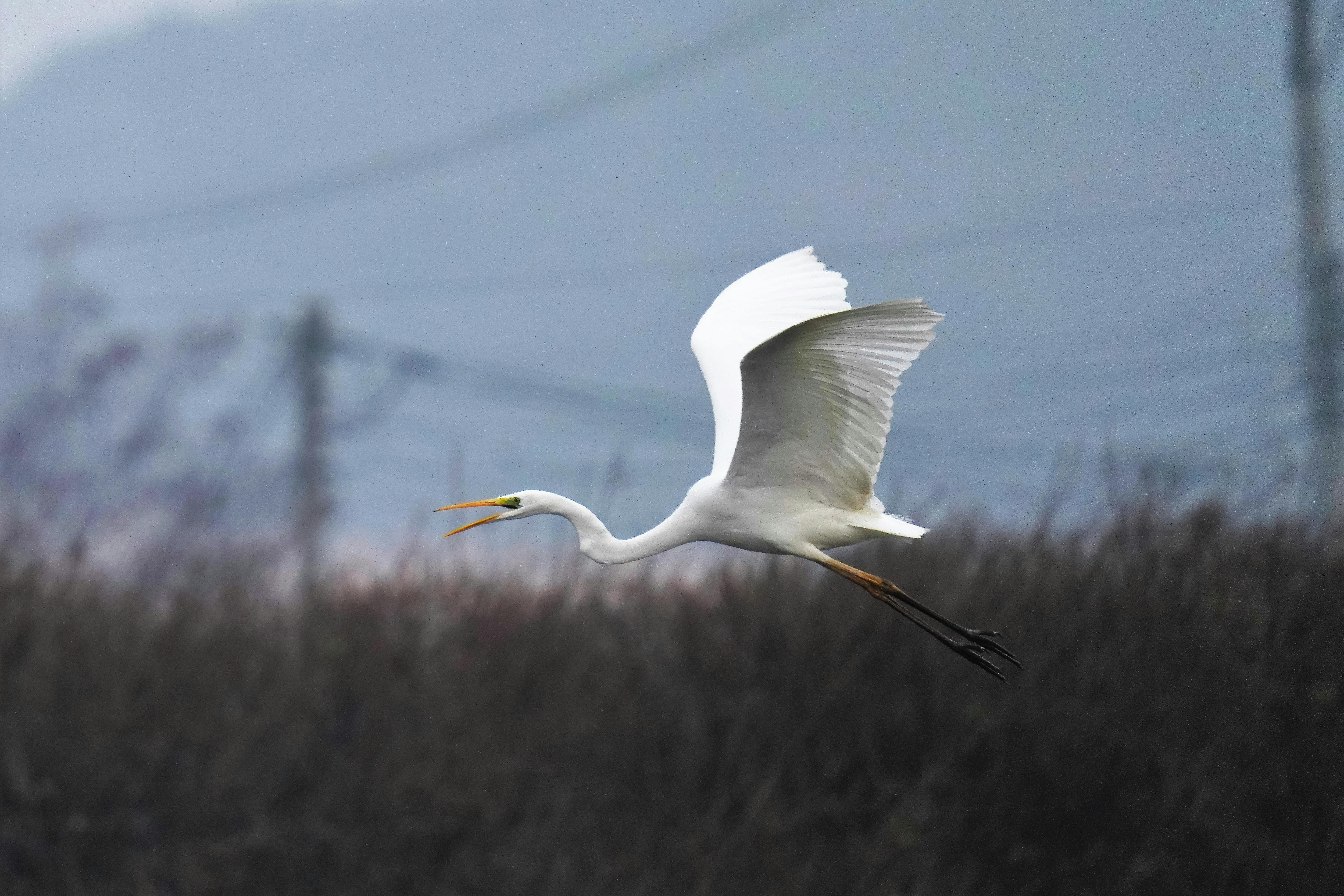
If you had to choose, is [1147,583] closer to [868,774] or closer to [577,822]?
[868,774]

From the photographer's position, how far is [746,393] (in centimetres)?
149

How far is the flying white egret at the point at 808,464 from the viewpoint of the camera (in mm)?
1419

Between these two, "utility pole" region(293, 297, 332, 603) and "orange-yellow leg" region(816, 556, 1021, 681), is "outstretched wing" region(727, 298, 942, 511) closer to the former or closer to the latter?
"orange-yellow leg" region(816, 556, 1021, 681)

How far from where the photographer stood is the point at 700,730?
7336mm

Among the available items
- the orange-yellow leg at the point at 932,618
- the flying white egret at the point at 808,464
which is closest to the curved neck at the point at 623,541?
the flying white egret at the point at 808,464

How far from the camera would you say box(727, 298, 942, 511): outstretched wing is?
147cm

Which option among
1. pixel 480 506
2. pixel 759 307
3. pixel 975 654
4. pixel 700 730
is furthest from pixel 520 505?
pixel 700 730

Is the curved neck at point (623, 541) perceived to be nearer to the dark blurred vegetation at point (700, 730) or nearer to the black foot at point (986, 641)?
the black foot at point (986, 641)

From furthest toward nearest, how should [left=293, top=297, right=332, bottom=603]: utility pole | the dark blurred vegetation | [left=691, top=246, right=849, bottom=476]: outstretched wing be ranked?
1. [left=293, top=297, right=332, bottom=603]: utility pole
2. the dark blurred vegetation
3. [left=691, top=246, right=849, bottom=476]: outstretched wing

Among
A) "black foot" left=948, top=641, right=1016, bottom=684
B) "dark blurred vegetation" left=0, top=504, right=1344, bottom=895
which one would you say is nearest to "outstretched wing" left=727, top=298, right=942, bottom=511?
"black foot" left=948, top=641, right=1016, bottom=684

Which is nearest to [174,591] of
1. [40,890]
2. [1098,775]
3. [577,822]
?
[40,890]

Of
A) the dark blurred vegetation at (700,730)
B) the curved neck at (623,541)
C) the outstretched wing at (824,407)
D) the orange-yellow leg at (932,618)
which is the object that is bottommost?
the dark blurred vegetation at (700,730)

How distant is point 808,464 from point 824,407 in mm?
64

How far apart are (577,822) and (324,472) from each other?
392cm
